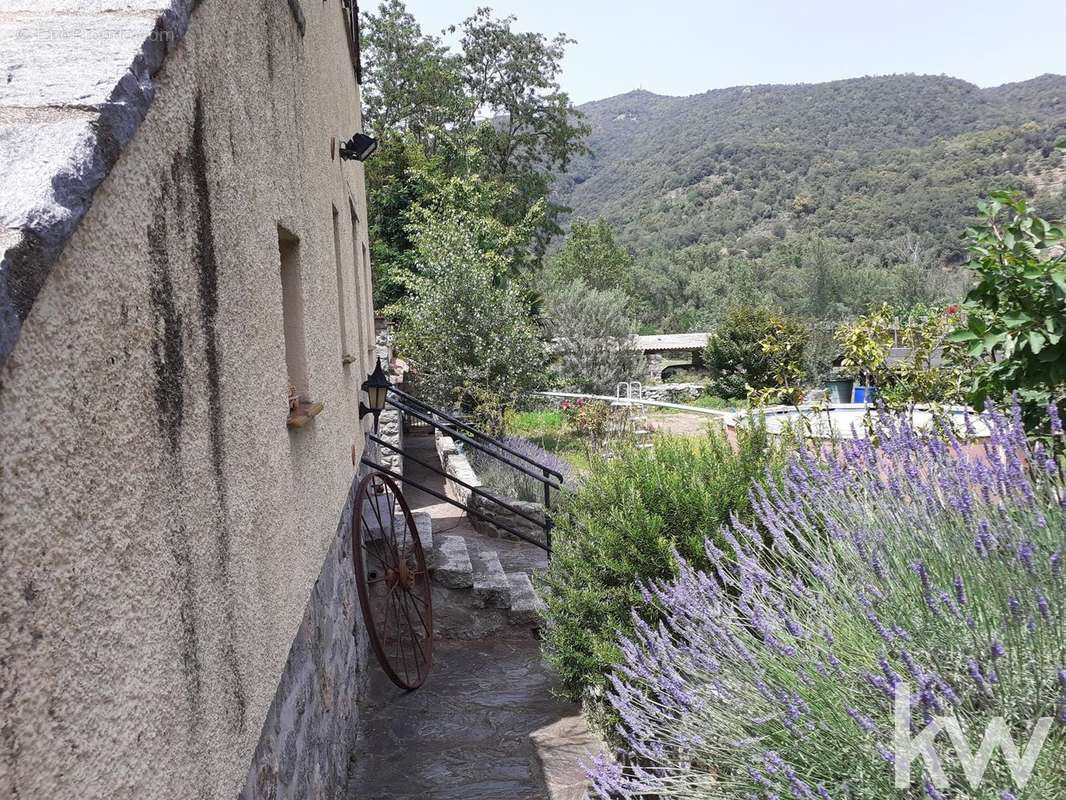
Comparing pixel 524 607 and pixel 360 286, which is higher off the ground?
pixel 360 286

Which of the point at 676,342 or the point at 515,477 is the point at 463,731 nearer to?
the point at 515,477

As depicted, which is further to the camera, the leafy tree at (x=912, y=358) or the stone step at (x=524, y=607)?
the stone step at (x=524, y=607)

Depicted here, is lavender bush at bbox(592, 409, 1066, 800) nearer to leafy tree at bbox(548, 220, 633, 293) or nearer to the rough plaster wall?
the rough plaster wall

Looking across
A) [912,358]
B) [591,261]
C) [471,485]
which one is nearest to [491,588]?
[471,485]

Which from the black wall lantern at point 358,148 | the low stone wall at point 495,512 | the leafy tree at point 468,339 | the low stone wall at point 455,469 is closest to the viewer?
the black wall lantern at point 358,148

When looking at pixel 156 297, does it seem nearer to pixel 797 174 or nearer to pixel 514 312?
pixel 514 312

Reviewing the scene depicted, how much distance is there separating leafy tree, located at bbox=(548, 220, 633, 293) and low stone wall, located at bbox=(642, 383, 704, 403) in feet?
36.2

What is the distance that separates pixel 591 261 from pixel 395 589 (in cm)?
3076

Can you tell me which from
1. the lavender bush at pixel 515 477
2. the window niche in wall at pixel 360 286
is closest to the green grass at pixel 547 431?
the lavender bush at pixel 515 477

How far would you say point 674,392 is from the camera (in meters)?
23.9

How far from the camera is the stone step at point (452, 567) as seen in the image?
6461mm

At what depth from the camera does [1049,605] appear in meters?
1.95

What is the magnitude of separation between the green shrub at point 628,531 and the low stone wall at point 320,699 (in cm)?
119

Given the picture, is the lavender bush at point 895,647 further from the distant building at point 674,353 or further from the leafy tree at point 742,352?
the distant building at point 674,353
